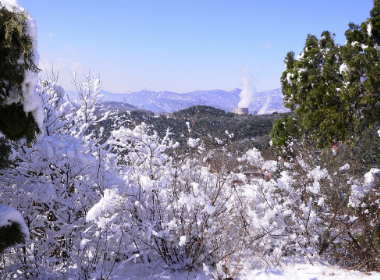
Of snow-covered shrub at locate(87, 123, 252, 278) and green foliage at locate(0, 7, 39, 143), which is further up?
green foliage at locate(0, 7, 39, 143)

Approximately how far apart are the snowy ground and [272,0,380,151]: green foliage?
3.65 metres

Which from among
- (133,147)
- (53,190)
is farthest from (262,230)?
(53,190)

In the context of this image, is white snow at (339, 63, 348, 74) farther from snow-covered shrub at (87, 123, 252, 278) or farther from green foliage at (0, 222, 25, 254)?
green foliage at (0, 222, 25, 254)

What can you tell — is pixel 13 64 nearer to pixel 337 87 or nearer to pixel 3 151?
pixel 3 151

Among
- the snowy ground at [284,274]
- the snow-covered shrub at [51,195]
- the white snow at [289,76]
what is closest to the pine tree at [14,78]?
the snow-covered shrub at [51,195]

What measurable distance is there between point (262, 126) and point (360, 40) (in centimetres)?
2653

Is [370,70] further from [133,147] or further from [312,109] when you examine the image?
[133,147]

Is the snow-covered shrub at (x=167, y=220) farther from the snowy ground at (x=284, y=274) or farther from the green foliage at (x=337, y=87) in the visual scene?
the green foliage at (x=337, y=87)

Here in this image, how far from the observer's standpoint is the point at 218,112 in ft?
137

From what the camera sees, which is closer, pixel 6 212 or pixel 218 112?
pixel 6 212

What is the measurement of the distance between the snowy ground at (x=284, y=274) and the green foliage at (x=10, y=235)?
1.71 metres

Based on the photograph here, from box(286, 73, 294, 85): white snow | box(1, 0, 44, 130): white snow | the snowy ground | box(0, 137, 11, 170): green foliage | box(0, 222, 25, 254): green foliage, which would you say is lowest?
the snowy ground

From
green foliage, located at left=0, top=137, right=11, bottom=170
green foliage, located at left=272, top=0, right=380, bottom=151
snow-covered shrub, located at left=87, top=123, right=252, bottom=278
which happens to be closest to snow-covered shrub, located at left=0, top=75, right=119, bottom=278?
snow-covered shrub, located at left=87, top=123, right=252, bottom=278

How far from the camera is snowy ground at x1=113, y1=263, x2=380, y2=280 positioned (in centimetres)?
341
